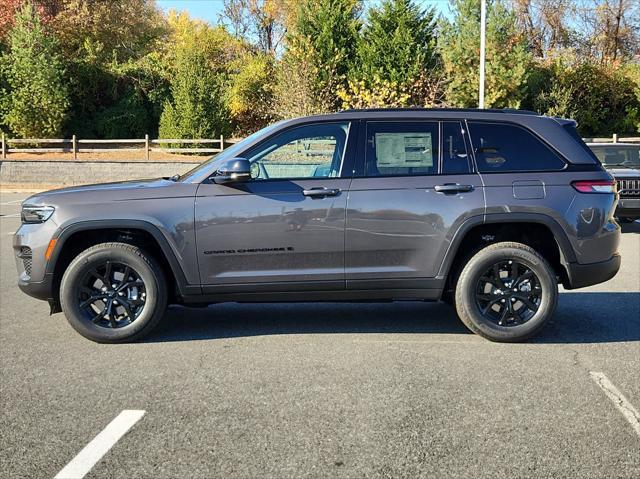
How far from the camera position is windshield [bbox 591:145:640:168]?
12555 millimetres

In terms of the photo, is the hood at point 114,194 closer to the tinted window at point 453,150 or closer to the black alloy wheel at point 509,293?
the tinted window at point 453,150

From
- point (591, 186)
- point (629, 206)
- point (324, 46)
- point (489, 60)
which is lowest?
point (629, 206)

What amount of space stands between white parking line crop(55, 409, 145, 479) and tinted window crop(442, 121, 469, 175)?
3.03 metres

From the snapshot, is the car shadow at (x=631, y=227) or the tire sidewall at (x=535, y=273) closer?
the tire sidewall at (x=535, y=273)

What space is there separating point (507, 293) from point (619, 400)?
57.0 inches

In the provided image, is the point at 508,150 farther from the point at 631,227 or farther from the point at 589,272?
the point at 631,227

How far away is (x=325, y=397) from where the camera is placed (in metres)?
4.15

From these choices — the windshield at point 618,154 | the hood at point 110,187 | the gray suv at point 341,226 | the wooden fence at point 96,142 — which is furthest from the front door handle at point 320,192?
the wooden fence at point 96,142

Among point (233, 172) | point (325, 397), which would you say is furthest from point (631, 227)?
point (325, 397)

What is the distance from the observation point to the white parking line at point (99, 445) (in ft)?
10.5

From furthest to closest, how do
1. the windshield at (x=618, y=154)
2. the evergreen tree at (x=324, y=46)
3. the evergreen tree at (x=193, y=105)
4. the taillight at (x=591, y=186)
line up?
1. the evergreen tree at (x=324, y=46)
2. the evergreen tree at (x=193, y=105)
3. the windshield at (x=618, y=154)
4. the taillight at (x=591, y=186)

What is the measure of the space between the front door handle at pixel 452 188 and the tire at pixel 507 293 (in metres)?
0.52

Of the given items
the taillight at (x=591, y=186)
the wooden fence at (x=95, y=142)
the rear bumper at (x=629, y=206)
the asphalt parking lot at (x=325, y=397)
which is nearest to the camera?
the asphalt parking lot at (x=325, y=397)

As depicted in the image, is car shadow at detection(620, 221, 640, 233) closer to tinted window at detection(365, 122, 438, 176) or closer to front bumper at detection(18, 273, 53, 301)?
tinted window at detection(365, 122, 438, 176)
